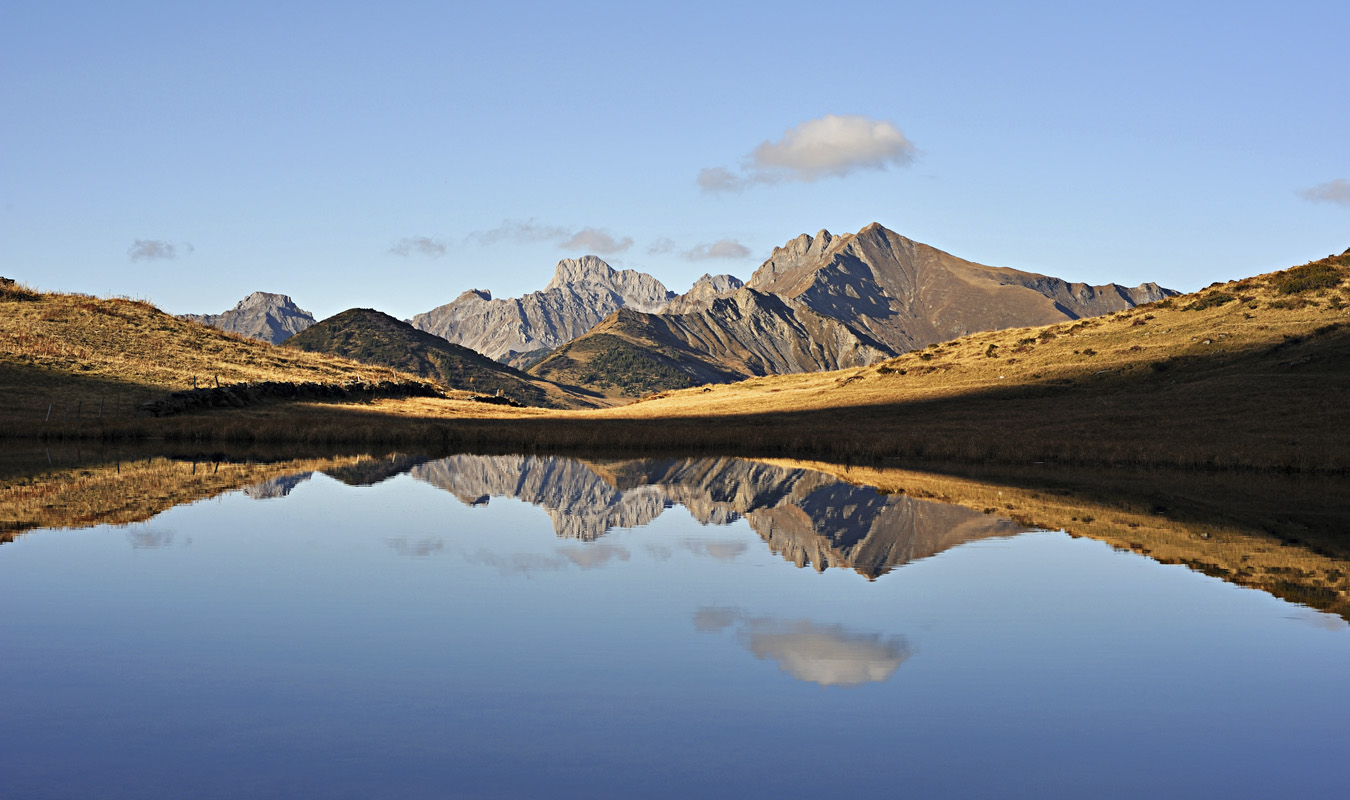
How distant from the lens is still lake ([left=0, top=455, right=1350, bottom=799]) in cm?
1009

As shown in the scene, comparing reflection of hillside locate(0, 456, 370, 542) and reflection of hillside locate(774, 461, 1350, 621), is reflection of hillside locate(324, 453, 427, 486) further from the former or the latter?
reflection of hillside locate(774, 461, 1350, 621)

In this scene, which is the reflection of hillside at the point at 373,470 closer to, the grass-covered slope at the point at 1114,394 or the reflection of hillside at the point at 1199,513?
the grass-covered slope at the point at 1114,394

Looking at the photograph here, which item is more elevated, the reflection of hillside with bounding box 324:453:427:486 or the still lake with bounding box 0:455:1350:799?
the reflection of hillside with bounding box 324:453:427:486

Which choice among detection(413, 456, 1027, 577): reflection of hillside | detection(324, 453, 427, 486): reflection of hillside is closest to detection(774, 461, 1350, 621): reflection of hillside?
detection(413, 456, 1027, 577): reflection of hillside

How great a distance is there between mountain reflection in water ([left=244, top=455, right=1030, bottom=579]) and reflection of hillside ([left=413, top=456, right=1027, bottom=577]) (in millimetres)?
39

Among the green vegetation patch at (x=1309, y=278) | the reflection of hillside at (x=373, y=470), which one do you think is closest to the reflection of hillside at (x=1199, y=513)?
the reflection of hillside at (x=373, y=470)

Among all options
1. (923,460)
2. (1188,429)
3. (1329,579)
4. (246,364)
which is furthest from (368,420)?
(1329,579)

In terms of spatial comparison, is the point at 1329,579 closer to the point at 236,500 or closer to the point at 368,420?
the point at 236,500

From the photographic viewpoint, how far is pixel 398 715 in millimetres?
11562

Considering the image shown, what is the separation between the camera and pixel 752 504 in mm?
36438

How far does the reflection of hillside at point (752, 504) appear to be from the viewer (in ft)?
86.3

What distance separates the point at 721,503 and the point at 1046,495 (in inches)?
491

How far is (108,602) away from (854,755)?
43.1ft

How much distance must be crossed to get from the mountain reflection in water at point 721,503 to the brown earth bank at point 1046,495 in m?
1.36
